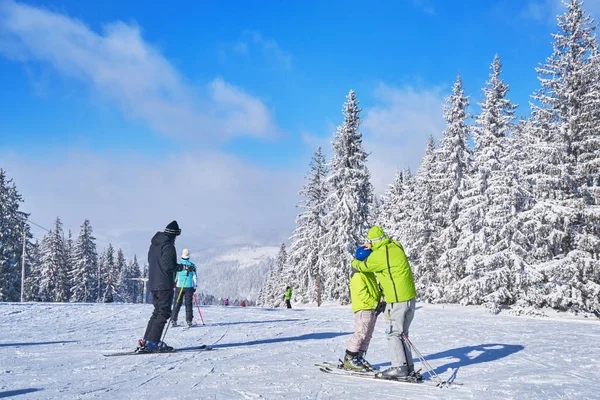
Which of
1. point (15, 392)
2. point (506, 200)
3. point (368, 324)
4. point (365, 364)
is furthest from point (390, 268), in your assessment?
point (506, 200)

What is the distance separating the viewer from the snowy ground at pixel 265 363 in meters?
6.10

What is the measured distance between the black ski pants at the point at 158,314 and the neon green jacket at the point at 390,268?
4214mm

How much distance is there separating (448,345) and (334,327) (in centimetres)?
485

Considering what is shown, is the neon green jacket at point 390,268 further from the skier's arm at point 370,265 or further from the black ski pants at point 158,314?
the black ski pants at point 158,314

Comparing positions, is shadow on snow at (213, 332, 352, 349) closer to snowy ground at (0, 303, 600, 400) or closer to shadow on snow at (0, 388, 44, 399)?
snowy ground at (0, 303, 600, 400)

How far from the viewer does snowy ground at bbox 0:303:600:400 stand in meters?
6.10

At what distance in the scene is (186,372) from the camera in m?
7.18

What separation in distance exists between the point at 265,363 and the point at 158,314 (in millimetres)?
2344

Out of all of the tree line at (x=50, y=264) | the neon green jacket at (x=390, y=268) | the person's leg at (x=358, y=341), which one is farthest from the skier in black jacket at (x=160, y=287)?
the tree line at (x=50, y=264)

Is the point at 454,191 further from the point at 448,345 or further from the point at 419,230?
the point at 448,345

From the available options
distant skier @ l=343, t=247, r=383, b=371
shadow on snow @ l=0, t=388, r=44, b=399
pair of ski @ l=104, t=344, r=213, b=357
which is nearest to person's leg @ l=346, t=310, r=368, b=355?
distant skier @ l=343, t=247, r=383, b=371

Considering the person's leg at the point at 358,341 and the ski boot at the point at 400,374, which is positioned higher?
the person's leg at the point at 358,341

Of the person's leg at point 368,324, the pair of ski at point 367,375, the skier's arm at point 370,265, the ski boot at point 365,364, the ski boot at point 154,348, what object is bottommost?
the pair of ski at point 367,375

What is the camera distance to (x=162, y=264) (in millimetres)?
8984
